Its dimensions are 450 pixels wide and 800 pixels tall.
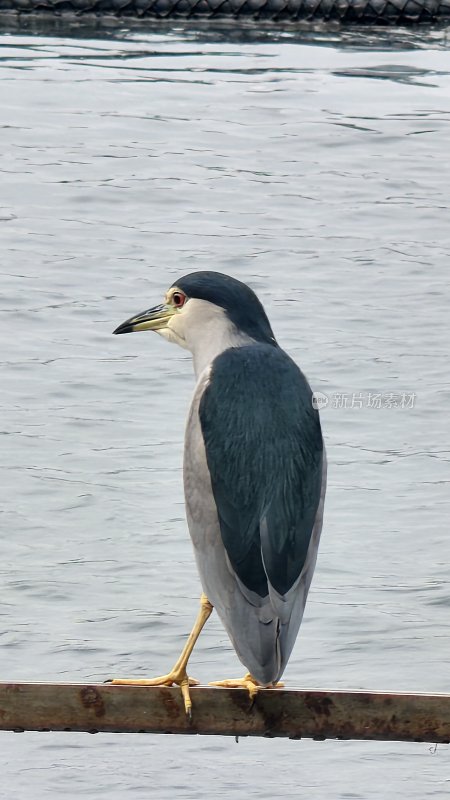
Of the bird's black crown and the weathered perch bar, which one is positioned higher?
the bird's black crown

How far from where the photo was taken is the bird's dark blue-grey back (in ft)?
15.4

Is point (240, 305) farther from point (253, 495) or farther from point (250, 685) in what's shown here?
point (250, 685)

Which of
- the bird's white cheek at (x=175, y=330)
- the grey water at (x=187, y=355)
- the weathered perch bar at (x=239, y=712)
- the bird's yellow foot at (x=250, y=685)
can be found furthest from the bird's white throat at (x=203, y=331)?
the grey water at (x=187, y=355)

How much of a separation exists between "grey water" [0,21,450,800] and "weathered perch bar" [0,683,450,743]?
1.99 m

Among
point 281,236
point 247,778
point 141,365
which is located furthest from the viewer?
point 281,236

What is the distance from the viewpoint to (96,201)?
605 inches

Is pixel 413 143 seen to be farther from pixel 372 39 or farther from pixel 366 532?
pixel 366 532

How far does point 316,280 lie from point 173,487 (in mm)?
4308

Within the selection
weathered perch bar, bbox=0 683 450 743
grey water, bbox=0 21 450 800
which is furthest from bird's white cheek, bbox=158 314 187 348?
grey water, bbox=0 21 450 800

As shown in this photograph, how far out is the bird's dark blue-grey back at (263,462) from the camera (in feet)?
15.4

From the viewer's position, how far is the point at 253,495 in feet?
15.6

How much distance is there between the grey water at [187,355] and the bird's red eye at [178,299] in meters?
1.85

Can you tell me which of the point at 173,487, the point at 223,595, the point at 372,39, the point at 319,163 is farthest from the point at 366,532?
the point at 372,39

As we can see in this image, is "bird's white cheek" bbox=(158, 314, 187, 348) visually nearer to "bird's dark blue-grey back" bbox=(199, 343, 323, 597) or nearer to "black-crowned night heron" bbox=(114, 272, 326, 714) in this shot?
"black-crowned night heron" bbox=(114, 272, 326, 714)
